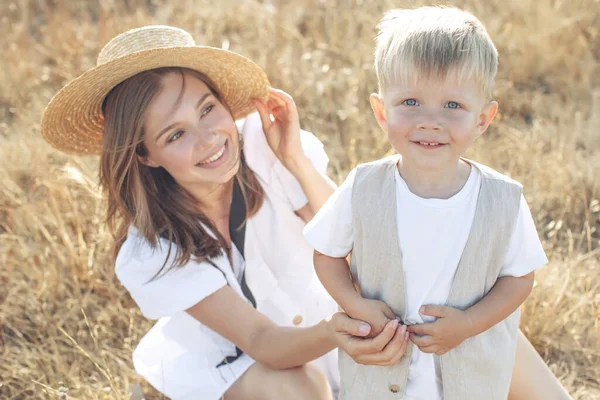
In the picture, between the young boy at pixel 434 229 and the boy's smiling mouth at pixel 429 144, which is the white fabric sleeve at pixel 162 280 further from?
the boy's smiling mouth at pixel 429 144

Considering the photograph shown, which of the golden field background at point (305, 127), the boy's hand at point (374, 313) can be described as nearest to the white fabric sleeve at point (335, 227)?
the boy's hand at point (374, 313)

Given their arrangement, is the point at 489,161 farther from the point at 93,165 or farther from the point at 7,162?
the point at 7,162

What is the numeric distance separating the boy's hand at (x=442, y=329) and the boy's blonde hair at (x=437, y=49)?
0.55 meters

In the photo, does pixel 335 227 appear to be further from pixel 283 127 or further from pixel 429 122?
pixel 283 127

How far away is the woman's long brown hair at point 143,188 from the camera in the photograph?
2.39 metres

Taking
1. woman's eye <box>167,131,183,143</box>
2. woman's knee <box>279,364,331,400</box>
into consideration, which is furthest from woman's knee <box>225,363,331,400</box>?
woman's eye <box>167,131,183,143</box>

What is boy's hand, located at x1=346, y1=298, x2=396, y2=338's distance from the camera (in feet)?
6.13

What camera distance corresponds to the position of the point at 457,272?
182cm

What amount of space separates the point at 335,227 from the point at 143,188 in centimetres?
88

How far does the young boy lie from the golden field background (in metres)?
0.98

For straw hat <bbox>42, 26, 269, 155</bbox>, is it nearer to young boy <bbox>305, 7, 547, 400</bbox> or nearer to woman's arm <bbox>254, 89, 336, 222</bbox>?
woman's arm <bbox>254, 89, 336, 222</bbox>

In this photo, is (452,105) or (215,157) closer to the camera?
(452,105)

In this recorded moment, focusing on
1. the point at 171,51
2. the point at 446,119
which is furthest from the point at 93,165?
the point at 446,119

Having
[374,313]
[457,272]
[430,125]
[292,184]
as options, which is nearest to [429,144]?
[430,125]
